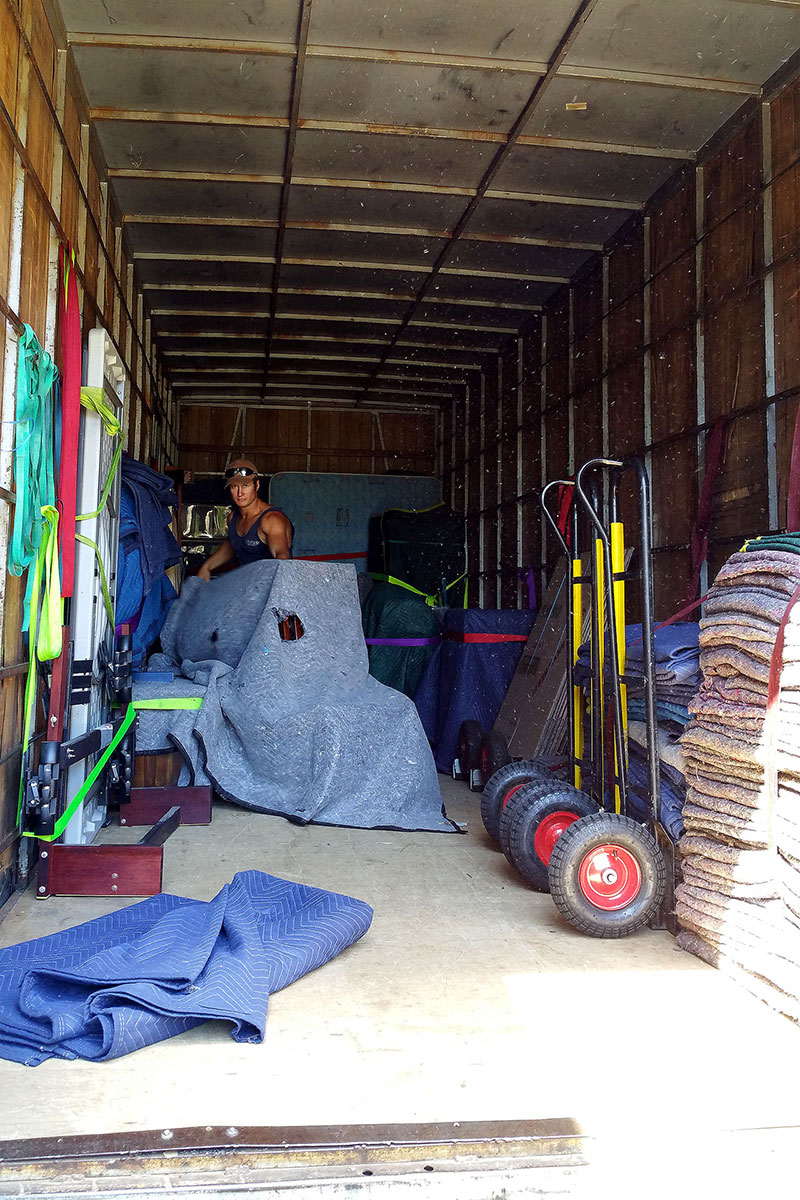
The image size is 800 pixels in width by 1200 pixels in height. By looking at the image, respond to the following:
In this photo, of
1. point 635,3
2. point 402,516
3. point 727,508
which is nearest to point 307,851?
point 727,508

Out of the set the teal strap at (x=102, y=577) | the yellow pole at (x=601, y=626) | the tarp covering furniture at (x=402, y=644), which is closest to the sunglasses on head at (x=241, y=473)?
the tarp covering furniture at (x=402, y=644)

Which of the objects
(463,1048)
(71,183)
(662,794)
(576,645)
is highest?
(71,183)

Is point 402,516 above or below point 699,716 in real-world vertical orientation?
above

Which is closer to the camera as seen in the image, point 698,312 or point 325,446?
point 698,312

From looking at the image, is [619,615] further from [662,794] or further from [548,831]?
[548,831]

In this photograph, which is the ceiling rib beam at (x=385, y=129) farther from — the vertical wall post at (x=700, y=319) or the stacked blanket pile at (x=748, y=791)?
the stacked blanket pile at (x=748, y=791)

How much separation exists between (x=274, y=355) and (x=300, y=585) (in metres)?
4.26

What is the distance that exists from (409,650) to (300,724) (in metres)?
2.16

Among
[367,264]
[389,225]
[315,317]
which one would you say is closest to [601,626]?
[389,225]

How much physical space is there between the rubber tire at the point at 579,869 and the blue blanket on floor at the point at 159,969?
0.63m

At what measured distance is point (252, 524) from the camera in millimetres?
5703

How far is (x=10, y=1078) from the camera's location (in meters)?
1.87

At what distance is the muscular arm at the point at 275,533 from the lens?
560cm

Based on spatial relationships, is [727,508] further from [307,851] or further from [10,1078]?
[10,1078]
